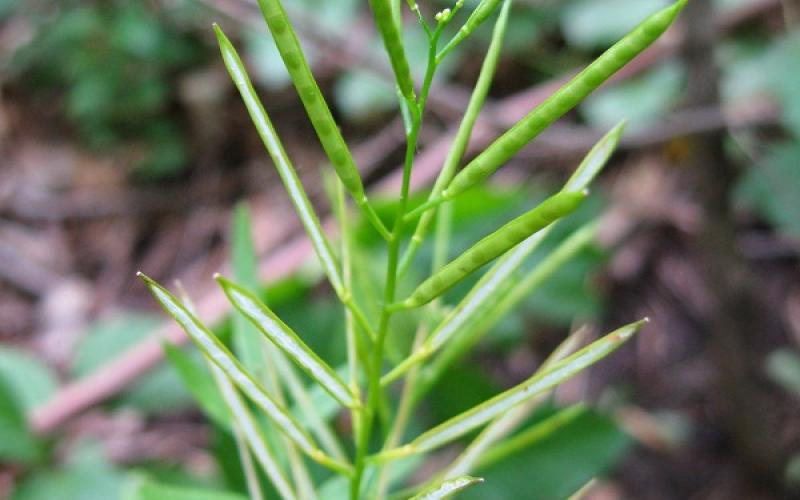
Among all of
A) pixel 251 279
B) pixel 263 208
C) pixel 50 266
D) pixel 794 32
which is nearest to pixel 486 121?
pixel 794 32

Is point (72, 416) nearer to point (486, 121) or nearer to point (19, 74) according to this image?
point (486, 121)

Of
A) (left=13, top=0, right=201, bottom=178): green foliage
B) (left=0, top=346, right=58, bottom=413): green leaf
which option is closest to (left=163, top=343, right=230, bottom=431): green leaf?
(left=0, top=346, right=58, bottom=413): green leaf

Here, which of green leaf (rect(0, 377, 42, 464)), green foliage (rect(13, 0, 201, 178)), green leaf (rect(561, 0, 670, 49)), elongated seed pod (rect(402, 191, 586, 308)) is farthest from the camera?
green foliage (rect(13, 0, 201, 178))

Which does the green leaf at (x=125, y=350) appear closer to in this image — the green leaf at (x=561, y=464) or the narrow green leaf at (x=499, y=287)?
the green leaf at (x=561, y=464)

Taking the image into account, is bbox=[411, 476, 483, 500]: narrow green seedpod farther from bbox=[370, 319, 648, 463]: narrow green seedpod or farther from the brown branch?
the brown branch

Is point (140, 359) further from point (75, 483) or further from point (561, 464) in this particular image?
point (561, 464)

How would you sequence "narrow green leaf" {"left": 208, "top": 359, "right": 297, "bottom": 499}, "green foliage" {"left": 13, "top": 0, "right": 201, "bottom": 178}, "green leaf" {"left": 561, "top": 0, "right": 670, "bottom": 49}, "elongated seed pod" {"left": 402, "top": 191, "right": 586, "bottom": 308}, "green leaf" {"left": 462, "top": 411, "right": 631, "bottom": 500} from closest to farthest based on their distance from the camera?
"elongated seed pod" {"left": 402, "top": 191, "right": 586, "bottom": 308}, "narrow green leaf" {"left": 208, "top": 359, "right": 297, "bottom": 499}, "green leaf" {"left": 462, "top": 411, "right": 631, "bottom": 500}, "green leaf" {"left": 561, "top": 0, "right": 670, "bottom": 49}, "green foliage" {"left": 13, "top": 0, "right": 201, "bottom": 178}
